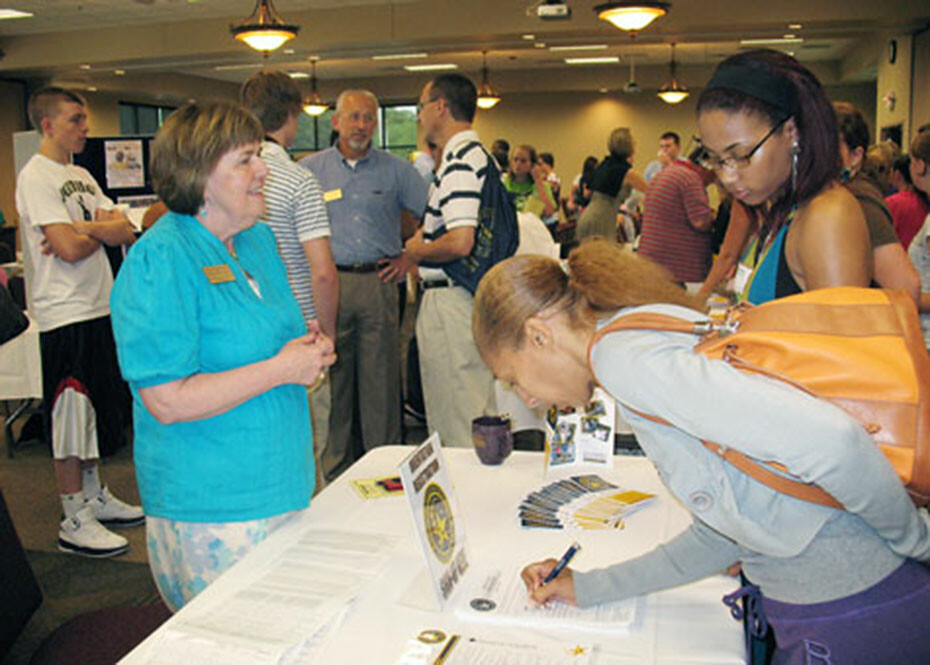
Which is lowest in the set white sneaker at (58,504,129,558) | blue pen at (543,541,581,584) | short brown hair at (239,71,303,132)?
white sneaker at (58,504,129,558)

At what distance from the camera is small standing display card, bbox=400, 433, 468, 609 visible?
1272 mm

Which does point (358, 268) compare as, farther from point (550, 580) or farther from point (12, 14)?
point (12, 14)

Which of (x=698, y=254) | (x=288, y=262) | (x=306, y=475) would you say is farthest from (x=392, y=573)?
(x=698, y=254)

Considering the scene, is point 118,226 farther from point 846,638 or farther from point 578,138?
point 578,138

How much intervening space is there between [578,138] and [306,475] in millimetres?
16139

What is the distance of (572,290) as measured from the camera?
1.24 meters

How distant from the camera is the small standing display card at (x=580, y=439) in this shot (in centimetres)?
193

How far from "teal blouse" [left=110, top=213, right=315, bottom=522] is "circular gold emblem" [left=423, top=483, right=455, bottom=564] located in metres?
0.40

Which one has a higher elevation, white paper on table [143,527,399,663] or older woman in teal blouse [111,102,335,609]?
older woman in teal blouse [111,102,335,609]

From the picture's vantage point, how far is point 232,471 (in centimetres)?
163

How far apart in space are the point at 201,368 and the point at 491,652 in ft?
2.64

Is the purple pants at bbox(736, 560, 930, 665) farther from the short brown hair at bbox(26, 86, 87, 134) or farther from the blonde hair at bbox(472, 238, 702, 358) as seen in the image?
the short brown hair at bbox(26, 86, 87, 134)

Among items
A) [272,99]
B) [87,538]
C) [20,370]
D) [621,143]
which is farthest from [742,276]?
[621,143]

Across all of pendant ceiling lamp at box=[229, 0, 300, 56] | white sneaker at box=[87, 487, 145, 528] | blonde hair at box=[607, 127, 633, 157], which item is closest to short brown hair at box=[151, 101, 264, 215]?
white sneaker at box=[87, 487, 145, 528]
